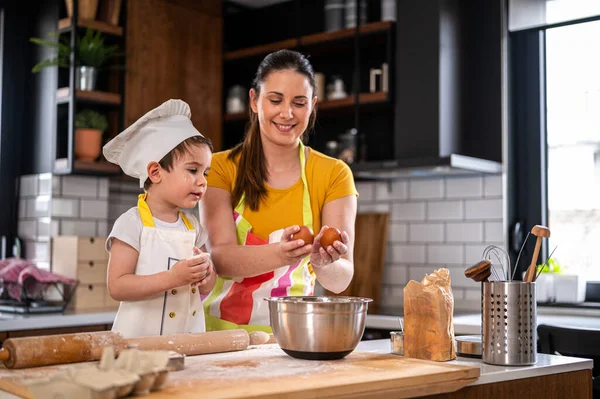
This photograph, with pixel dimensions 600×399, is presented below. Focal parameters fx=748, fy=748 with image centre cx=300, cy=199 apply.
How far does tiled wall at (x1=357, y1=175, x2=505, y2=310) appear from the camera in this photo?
4086 mm

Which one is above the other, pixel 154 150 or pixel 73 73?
pixel 73 73

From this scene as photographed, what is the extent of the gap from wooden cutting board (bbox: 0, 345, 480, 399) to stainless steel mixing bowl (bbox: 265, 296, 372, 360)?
24 mm

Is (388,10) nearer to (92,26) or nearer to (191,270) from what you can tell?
(92,26)

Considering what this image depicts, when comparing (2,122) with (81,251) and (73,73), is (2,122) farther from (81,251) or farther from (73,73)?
(81,251)

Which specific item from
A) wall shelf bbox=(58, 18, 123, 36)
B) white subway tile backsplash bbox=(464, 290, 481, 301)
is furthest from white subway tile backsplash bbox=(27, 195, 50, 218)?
white subway tile backsplash bbox=(464, 290, 481, 301)

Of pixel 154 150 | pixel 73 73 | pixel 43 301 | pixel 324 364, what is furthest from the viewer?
pixel 73 73

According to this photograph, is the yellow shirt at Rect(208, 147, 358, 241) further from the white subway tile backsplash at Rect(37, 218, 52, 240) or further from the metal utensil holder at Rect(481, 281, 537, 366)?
the white subway tile backsplash at Rect(37, 218, 52, 240)

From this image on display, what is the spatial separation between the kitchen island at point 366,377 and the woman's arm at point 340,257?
0.28m

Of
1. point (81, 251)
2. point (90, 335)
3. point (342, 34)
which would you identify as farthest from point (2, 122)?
point (90, 335)

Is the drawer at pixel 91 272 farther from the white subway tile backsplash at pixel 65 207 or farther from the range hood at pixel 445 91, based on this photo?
the range hood at pixel 445 91

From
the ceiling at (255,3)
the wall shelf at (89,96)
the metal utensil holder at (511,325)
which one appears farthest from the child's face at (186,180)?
the ceiling at (255,3)

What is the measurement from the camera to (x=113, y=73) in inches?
168

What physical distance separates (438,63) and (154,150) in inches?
91.7

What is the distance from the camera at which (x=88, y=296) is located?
385cm
